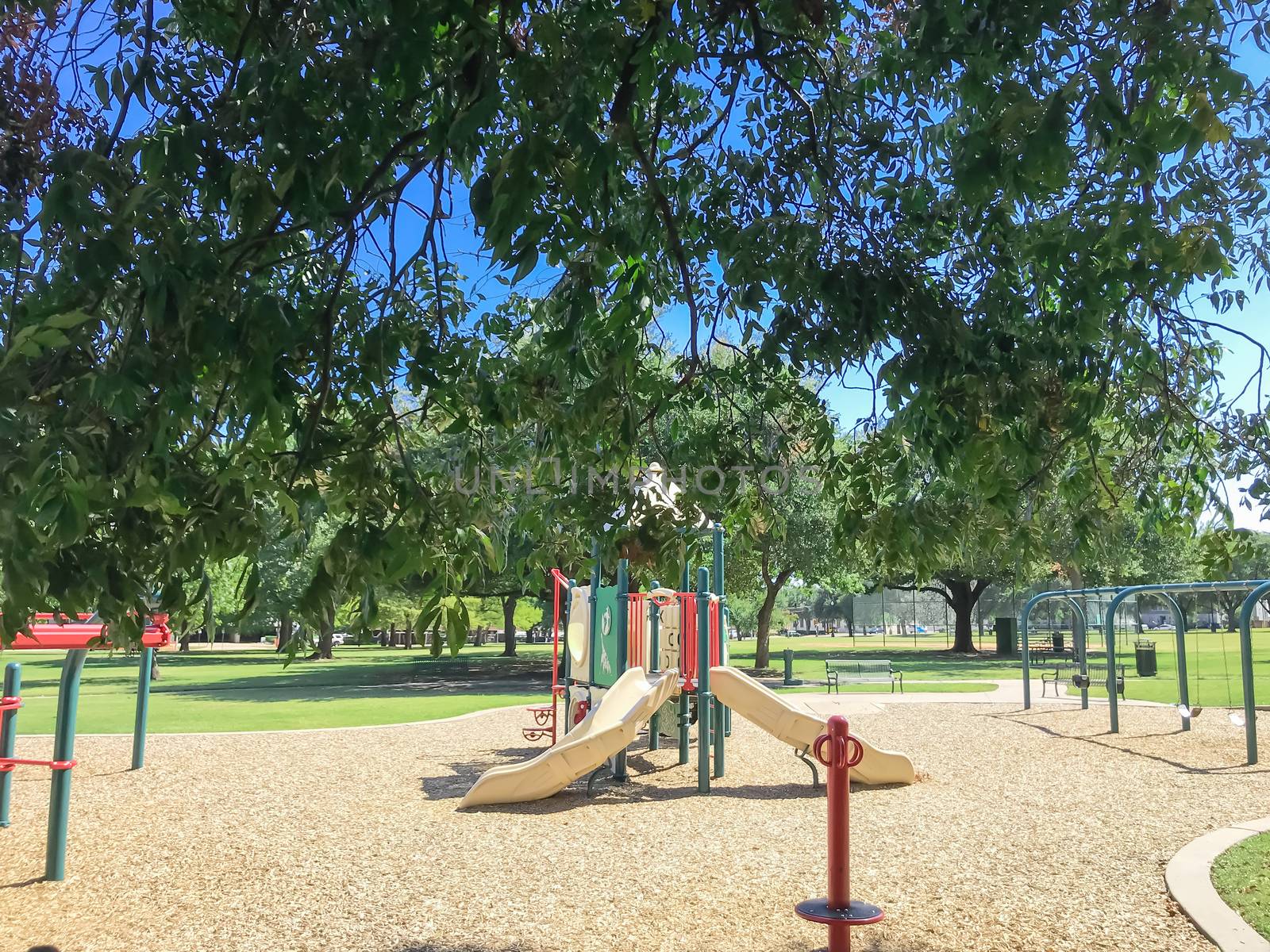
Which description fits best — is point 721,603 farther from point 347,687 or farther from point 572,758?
point 347,687

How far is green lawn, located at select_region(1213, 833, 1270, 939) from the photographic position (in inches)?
224

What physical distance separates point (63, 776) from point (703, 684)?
6114 mm

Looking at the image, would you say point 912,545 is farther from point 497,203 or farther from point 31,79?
point 31,79

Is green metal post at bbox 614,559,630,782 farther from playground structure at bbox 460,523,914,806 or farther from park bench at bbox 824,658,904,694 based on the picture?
park bench at bbox 824,658,904,694

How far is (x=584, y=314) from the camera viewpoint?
4.29 meters

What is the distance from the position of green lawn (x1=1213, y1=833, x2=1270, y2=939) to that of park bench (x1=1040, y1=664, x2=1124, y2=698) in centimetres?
959

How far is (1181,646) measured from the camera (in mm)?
14594

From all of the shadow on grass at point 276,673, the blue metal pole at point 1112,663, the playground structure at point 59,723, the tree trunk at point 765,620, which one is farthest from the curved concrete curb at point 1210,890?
the tree trunk at point 765,620

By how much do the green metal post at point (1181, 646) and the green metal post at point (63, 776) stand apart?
525 inches

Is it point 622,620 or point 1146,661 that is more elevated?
point 622,620

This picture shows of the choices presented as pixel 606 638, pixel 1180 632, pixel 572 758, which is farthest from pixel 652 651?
pixel 1180 632

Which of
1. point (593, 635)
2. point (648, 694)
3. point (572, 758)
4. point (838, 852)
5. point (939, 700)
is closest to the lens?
point (838, 852)

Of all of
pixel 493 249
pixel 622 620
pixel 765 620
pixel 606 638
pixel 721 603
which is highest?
pixel 493 249

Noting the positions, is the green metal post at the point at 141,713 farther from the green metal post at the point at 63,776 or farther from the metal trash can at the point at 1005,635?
the metal trash can at the point at 1005,635
